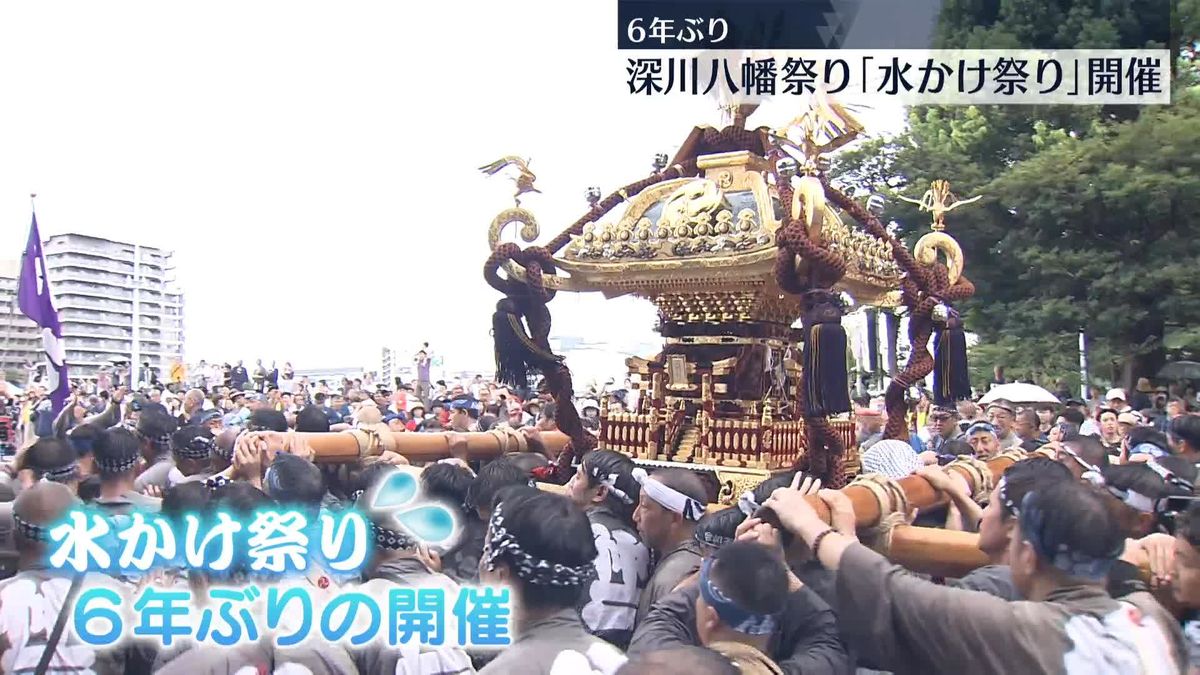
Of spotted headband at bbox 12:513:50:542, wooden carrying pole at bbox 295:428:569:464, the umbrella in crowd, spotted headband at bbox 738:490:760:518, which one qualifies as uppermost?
spotted headband at bbox 738:490:760:518

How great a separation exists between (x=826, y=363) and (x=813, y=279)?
1.29 feet

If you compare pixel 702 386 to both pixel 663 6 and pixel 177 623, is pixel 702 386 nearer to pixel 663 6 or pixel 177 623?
pixel 663 6

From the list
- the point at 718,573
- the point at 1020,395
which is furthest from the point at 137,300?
the point at 718,573

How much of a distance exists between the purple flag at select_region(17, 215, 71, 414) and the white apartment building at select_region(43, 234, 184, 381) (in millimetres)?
19571

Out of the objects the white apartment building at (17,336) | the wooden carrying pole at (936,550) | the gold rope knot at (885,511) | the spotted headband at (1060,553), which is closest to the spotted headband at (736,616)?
the spotted headband at (1060,553)

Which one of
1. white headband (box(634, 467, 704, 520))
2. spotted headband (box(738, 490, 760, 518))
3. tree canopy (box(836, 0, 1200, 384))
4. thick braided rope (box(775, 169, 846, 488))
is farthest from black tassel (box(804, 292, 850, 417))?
tree canopy (box(836, 0, 1200, 384))

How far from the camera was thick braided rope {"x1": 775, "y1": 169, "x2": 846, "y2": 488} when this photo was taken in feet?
12.9

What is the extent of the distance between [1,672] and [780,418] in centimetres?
355

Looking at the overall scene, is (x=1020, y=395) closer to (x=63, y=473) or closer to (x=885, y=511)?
(x=885, y=511)

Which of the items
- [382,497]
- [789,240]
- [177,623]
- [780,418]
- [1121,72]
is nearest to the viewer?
[177,623]

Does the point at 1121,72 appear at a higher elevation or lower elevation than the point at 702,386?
higher

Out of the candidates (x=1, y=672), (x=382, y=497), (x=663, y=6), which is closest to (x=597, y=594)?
(x=382, y=497)

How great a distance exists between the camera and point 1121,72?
34.3 ft

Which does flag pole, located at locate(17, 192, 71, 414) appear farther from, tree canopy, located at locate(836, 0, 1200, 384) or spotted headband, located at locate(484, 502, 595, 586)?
tree canopy, located at locate(836, 0, 1200, 384)
